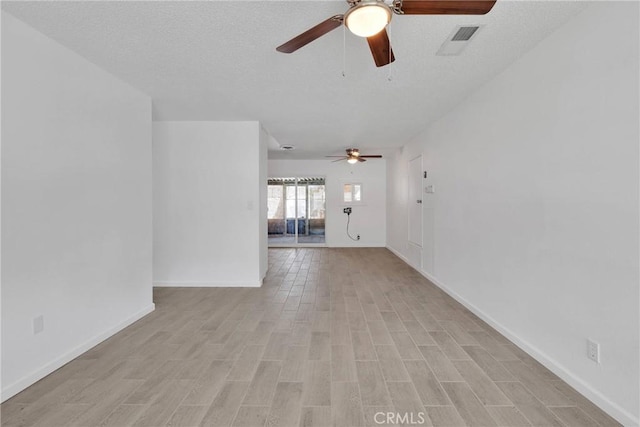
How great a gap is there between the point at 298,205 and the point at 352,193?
1618mm

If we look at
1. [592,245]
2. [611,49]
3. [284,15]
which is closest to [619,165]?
[592,245]

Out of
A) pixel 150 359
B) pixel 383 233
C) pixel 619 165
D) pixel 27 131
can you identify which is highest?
pixel 27 131

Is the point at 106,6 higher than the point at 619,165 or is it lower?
higher

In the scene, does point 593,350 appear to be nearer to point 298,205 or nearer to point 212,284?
point 212,284

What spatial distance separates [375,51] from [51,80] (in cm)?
245

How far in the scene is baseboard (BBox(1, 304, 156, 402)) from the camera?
188 centimetres

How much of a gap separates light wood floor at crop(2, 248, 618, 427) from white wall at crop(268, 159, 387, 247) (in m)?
4.69

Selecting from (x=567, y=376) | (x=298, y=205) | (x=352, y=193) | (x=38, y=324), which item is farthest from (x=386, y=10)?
(x=298, y=205)

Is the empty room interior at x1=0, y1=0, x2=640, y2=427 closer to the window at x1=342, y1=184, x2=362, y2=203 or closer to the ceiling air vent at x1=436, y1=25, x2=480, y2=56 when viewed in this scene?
the ceiling air vent at x1=436, y1=25, x2=480, y2=56

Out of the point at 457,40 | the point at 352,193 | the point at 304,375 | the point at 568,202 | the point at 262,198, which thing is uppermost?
the point at 457,40

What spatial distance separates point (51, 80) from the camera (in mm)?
2195

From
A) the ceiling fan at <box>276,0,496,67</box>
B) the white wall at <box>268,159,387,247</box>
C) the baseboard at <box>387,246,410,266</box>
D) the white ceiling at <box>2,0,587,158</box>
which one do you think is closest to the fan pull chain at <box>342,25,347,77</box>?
the white ceiling at <box>2,0,587,158</box>

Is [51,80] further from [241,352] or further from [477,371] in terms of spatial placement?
[477,371]

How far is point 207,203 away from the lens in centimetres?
432
